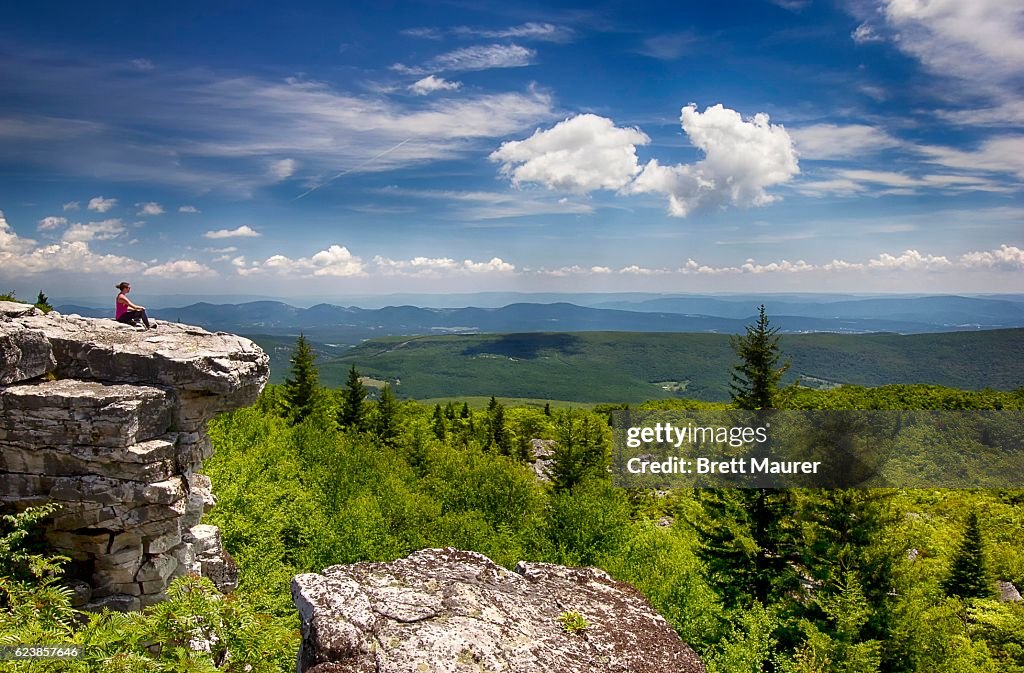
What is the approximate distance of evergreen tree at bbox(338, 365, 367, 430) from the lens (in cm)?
5597

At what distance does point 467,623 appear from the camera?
6512mm

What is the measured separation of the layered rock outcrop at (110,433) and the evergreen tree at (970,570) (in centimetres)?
3477

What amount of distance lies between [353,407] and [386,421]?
138 inches

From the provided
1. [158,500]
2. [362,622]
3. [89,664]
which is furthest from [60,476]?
[362,622]

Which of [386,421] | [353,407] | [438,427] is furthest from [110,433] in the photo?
[438,427]

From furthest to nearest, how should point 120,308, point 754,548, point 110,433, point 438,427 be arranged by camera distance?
point 438,427, point 754,548, point 120,308, point 110,433

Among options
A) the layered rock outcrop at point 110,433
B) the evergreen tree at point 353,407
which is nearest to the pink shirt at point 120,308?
the layered rock outcrop at point 110,433

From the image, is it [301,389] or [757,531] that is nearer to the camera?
[757,531]

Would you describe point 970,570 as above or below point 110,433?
below

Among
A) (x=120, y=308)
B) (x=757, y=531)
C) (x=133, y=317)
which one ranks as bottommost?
(x=757, y=531)

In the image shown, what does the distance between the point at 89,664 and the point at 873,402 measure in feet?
391

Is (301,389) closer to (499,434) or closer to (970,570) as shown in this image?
(499,434)

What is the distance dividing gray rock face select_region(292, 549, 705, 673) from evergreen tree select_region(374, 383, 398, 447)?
48.6 meters

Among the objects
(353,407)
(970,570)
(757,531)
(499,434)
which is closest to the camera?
(757,531)
